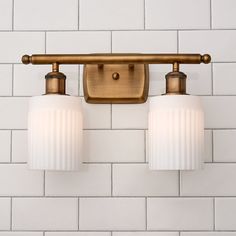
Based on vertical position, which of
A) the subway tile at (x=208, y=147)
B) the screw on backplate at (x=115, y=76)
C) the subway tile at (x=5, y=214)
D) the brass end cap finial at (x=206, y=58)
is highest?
the brass end cap finial at (x=206, y=58)

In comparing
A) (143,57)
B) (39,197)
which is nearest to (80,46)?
(143,57)

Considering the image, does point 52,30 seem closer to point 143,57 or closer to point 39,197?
point 143,57

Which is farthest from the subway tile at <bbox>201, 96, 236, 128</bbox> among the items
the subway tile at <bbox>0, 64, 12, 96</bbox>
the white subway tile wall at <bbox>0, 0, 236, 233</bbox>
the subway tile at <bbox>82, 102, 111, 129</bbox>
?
the subway tile at <bbox>0, 64, 12, 96</bbox>

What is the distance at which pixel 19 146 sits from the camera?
3.20 feet

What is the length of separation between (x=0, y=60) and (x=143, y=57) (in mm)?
341

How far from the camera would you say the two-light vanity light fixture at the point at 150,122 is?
0.84 metres

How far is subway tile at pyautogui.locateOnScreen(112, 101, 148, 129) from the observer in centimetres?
98

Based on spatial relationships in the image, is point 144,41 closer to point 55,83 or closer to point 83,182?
point 55,83

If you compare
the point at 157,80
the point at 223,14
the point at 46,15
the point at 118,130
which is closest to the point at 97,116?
the point at 118,130

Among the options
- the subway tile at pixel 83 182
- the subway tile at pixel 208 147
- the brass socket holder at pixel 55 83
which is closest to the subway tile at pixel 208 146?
the subway tile at pixel 208 147

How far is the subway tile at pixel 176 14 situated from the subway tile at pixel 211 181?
324 mm

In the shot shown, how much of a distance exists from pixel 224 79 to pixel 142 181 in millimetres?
295

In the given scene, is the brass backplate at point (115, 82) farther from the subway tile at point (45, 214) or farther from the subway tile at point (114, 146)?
the subway tile at point (45, 214)

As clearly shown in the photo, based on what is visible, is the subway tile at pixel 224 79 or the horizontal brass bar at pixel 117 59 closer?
the horizontal brass bar at pixel 117 59
